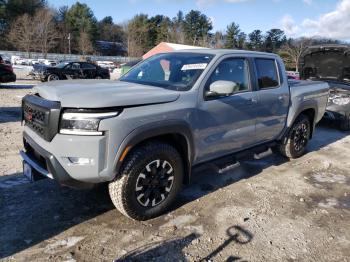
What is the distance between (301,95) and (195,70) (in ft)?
8.57

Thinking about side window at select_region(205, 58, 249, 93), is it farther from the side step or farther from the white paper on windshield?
the side step

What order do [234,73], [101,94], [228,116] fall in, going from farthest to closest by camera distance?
1. [234,73]
2. [228,116]
3. [101,94]

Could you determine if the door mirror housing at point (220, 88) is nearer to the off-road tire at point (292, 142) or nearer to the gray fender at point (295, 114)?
the gray fender at point (295, 114)

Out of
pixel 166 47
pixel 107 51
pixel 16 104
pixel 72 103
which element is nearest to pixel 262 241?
pixel 72 103

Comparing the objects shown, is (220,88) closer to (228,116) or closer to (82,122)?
(228,116)

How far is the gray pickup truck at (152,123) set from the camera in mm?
3303

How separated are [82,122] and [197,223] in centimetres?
169

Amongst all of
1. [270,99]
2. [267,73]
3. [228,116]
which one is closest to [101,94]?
[228,116]

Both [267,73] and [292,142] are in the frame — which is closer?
[267,73]

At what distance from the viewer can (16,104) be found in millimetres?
11109

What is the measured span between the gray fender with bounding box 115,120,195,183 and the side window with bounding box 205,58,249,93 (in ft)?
2.05

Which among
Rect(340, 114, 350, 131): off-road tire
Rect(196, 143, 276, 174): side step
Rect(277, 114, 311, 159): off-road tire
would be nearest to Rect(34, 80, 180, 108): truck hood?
Rect(196, 143, 276, 174): side step

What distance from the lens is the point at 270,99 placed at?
524cm

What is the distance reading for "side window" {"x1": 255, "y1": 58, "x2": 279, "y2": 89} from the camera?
514cm
